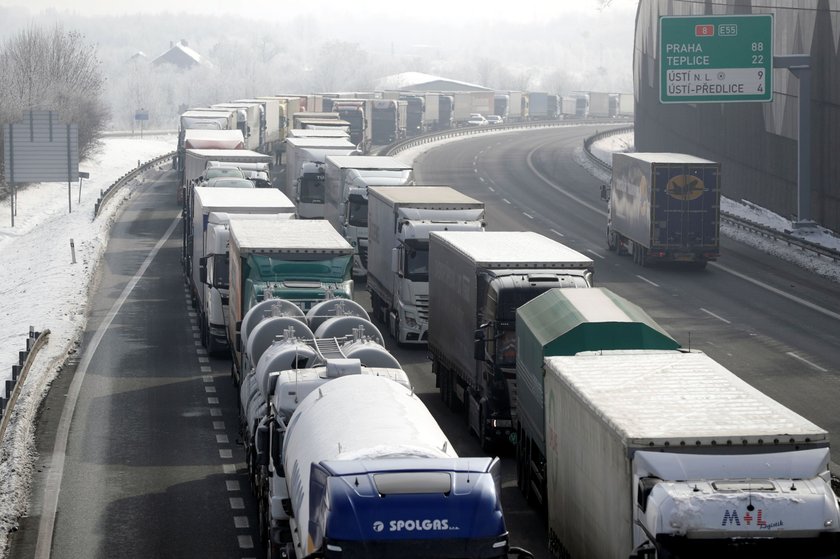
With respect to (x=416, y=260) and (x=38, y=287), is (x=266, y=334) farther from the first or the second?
(x=38, y=287)

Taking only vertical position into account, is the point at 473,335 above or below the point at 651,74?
below

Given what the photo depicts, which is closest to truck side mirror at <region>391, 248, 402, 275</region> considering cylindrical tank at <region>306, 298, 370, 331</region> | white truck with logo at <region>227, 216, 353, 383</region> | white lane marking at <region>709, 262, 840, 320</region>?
white truck with logo at <region>227, 216, 353, 383</region>

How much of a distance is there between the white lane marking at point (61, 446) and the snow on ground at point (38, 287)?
38 centimetres

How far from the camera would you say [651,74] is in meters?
86.6

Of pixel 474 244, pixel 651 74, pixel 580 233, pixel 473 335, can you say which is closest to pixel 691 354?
pixel 473 335

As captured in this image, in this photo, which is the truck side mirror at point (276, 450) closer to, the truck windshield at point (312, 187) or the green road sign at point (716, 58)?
the truck windshield at point (312, 187)

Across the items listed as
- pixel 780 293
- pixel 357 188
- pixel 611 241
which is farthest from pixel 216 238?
pixel 611 241

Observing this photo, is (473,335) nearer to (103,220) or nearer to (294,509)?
(294,509)

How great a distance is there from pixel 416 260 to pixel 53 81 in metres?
89.4

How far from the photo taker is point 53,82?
114938mm

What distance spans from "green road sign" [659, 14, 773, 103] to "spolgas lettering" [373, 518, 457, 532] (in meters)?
41.0

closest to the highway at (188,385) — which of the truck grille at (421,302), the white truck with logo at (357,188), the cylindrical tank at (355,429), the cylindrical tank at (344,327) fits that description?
the truck grille at (421,302)

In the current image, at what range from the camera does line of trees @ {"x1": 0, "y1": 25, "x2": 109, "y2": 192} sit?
4313 inches

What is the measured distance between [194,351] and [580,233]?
88.0 ft
